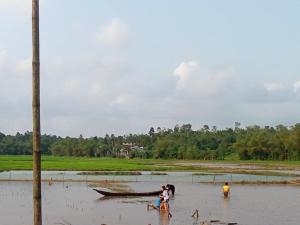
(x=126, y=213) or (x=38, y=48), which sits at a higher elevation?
(x=38, y=48)

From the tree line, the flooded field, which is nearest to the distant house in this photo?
the tree line

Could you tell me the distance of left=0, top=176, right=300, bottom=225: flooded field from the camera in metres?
24.2

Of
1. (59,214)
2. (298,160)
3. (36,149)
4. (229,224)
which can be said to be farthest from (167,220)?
(298,160)

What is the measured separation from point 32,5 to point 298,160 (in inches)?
4592

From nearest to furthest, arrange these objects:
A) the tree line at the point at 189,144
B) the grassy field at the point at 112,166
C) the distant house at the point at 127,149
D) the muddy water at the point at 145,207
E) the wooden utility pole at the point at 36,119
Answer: the wooden utility pole at the point at 36,119, the muddy water at the point at 145,207, the grassy field at the point at 112,166, the tree line at the point at 189,144, the distant house at the point at 127,149

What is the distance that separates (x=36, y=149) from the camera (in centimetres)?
633

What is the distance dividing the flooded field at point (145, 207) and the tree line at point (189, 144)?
3058 inches

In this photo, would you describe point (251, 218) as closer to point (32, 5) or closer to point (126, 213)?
point (126, 213)

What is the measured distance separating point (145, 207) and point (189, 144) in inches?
4531

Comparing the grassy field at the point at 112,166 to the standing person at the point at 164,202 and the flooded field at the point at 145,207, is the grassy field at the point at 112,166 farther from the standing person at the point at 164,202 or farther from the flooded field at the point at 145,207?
the standing person at the point at 164,202

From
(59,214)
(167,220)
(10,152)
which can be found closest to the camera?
(167,220)

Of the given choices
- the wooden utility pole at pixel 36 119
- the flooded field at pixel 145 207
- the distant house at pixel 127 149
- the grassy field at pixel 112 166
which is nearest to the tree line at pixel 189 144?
the distant house at pixel 127 149

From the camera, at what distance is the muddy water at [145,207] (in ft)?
79.5

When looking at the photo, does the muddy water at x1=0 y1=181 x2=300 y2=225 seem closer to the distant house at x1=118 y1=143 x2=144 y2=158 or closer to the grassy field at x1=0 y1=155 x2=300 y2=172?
the grassy field at x1=0 y1=155 x2=300 y2=172
